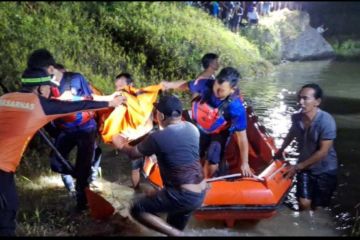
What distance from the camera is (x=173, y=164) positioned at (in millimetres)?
3682

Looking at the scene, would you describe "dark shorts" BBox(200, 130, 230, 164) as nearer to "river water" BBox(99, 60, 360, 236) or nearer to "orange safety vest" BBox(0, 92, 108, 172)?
"river water" BBox(99, 60, 360, 236)

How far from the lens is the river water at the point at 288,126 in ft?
16.0

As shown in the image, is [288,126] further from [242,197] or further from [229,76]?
[242,197]

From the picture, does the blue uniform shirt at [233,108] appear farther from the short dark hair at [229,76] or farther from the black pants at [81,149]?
the black pants at [81,149]

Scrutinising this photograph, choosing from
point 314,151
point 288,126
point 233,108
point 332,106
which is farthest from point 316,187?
point 332,106

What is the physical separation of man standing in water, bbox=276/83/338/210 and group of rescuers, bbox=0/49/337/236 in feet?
0.03

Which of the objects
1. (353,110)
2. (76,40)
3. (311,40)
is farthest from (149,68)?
(311,40)

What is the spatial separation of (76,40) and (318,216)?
784 cm

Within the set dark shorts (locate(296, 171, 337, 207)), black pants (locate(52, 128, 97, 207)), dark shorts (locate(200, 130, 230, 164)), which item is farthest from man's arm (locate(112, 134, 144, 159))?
dark shorts (locate(296, 171, 337, 207))

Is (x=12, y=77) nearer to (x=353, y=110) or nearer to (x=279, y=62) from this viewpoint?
(x=353, y=110)

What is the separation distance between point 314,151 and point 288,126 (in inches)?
172

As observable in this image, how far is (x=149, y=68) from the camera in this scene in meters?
12.0

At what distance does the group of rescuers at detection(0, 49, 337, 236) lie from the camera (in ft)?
11.5

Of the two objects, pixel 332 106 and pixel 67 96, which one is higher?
pixel 67 96
